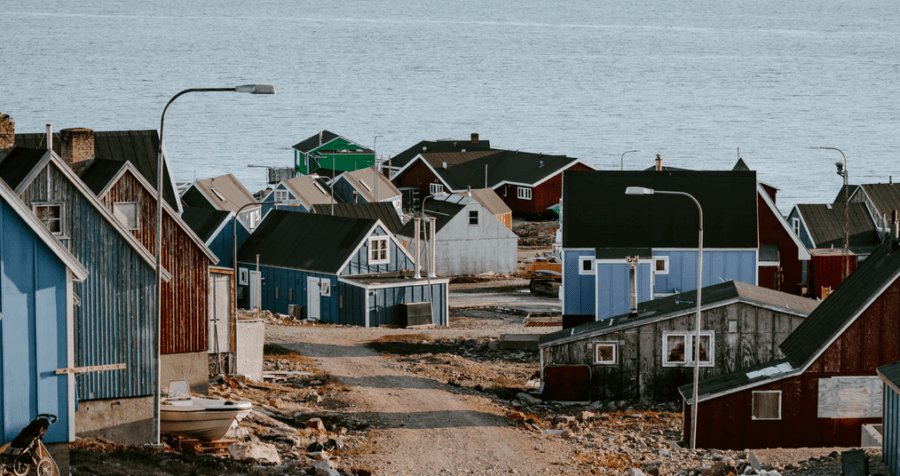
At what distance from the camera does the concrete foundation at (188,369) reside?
1249 inches

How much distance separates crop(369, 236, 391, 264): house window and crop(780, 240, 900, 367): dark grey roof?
85.9ft

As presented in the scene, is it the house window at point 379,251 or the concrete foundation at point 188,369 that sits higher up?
the house window at point 379,251

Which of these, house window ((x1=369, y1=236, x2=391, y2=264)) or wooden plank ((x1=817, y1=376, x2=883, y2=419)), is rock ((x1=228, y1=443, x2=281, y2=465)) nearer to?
→ wooden plank ((x1=817, y1=376, x2=883, y2=419))

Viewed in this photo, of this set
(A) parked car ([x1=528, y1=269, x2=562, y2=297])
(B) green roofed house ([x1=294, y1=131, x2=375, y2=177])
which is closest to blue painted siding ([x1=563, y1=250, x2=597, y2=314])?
(A) parked car ([x1=528, y1=269, x2=562, y2=297])

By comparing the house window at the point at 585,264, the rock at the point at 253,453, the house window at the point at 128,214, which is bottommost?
the rock at the point at 253,453

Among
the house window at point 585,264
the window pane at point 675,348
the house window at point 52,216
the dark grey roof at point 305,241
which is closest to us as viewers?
the house window at point 52,216

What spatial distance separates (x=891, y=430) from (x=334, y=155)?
91047mm

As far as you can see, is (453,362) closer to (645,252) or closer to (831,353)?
(645,252)

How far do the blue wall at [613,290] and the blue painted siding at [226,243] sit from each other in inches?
823

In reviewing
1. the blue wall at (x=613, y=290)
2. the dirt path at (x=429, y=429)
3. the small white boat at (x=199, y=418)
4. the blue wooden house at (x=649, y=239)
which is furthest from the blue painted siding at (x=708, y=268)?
the small white boat at (x=199, y=418)

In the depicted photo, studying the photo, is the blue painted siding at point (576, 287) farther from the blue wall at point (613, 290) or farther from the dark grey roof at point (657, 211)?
the blue wall at point (613, 290)

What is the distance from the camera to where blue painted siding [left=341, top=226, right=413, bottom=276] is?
57.2 metres

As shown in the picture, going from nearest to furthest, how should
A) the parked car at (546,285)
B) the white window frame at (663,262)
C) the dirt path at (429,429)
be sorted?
the dirt path at (429,429) → the white window frame at (663,262) → the parked car at (546,285)

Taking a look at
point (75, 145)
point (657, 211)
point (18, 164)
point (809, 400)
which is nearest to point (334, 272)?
point (657, 211)
